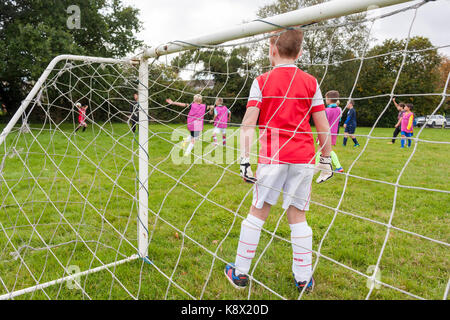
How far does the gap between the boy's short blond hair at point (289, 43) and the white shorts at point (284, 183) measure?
595mm

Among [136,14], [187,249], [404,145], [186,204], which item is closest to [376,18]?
[187,249]

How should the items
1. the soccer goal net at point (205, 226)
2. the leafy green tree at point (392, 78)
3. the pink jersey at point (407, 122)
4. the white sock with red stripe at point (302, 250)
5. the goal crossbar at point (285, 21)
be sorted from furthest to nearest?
1. the leafy green tree at point (392, 78)
2. the pink jersey at point (407, 122)
3. the white sock with red stripe at point (302, 250)
4. the soccer goal net at point (205, 226)
5. the goal crossbar at point (285, 21)

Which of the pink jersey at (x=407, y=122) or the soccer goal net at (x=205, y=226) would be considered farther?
the pink jersey at (x=407, y=122)

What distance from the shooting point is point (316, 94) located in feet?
5.27

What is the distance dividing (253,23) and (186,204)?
2.11 metres

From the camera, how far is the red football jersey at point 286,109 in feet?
5.07

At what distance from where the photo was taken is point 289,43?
5.00 feet

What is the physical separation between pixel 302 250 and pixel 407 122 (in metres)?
7.69

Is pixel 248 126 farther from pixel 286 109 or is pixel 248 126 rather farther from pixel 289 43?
pixel 289 43

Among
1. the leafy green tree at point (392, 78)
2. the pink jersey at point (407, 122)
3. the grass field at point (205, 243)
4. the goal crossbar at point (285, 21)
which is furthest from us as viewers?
the leafy green tree at point (392, 78)

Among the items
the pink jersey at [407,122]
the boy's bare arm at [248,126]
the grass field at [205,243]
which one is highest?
the pink jersey at [407,122]

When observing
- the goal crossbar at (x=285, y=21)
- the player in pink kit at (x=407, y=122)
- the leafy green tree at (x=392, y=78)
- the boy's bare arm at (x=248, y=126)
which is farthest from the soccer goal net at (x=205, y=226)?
the leafy green tree at (x=392, y=78)

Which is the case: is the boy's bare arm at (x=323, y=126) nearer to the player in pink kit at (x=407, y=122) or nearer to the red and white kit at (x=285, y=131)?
the red and white kit at (x=285, y=131)

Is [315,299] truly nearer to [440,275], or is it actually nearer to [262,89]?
[440,275]
